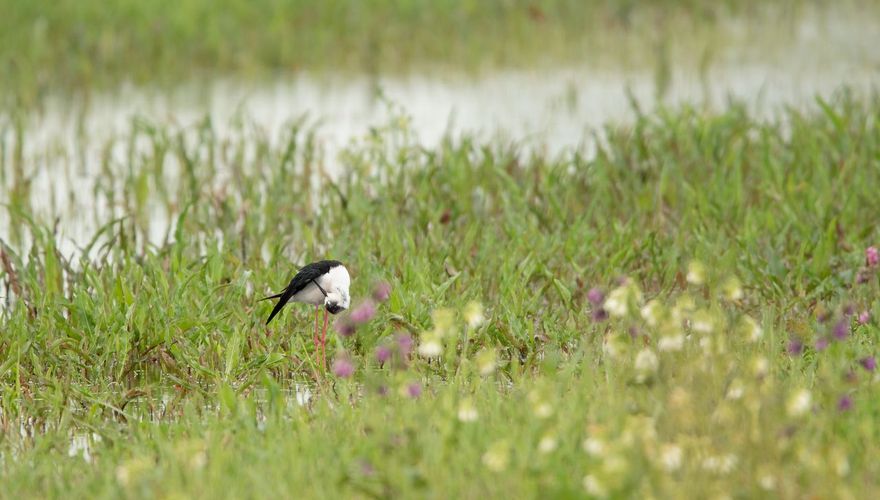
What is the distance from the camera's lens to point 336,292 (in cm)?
444

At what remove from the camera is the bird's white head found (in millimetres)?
4426

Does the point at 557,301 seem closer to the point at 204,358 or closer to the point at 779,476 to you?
the point at 204,358

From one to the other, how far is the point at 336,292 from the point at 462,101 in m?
6.22

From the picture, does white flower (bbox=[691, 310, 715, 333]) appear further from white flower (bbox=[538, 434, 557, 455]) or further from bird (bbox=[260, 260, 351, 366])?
bird (bbox=[260, 260, 351, 366])

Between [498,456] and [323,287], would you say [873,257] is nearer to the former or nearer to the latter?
[323,287]

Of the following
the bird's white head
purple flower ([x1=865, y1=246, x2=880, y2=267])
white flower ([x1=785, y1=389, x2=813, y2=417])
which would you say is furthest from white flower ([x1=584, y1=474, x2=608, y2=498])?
purple flower ([x1=865, y1=246, x2=880, y2=267])

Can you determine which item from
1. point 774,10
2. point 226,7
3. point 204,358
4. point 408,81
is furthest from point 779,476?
point 774,10

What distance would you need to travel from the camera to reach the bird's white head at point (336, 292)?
443 centimetres

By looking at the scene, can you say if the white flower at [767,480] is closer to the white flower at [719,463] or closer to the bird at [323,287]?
the white flower at [719,463]

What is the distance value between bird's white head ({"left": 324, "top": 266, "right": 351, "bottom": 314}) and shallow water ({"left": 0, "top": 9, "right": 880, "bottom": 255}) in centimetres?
373

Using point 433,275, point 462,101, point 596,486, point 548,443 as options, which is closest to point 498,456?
point 548,443

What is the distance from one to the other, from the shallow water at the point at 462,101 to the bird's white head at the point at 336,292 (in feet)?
12.2

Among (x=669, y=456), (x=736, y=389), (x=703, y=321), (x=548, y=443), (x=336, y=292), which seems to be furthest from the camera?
(x=336, y=292)

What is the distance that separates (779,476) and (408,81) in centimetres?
866
